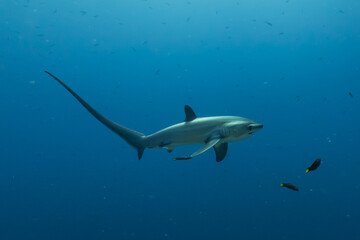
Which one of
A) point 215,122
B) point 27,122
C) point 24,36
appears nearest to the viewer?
point 215,122

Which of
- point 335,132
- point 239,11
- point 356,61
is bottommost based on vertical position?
point 335,132

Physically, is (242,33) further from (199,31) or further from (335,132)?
(335,132)

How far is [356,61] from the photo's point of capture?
1438 centimetres

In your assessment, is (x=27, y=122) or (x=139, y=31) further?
(x=139, y=31)

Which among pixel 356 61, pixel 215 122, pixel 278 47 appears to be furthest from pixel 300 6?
pixel 215 122

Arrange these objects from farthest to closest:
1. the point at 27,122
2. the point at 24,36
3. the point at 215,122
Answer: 1. the point at 24,36
2. the point at 27,122
3. the point at 215,122

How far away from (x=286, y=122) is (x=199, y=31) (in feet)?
20.0

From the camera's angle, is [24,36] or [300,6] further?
[24,36]

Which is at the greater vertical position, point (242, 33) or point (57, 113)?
point (242, 33)

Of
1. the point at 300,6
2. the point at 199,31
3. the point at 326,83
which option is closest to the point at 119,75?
the point at 199,31

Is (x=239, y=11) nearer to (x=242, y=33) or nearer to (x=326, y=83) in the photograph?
(x=242, y=33)

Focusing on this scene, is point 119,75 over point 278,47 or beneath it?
beneath

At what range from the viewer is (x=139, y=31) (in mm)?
14875

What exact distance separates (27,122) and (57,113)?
1.37 meters
